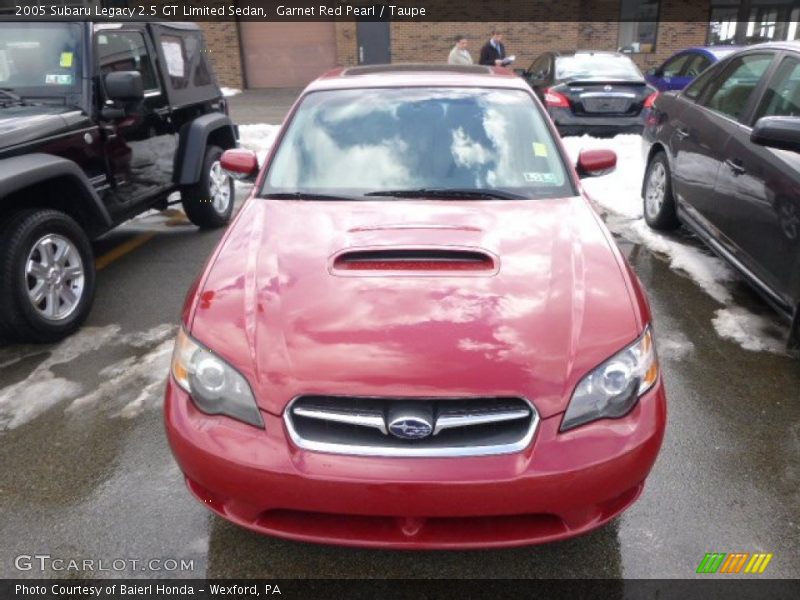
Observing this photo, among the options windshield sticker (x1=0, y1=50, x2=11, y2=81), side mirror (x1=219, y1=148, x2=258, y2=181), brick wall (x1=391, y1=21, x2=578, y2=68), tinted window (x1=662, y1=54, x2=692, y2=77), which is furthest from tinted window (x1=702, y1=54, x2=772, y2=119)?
brick wall (x1=391, y1=21, x2=578, y2=68)

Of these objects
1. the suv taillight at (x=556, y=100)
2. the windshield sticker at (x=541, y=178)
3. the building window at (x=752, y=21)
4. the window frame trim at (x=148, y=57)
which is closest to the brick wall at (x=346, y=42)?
the building window at (x=752, y=21)

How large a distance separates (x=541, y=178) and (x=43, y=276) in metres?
2.96

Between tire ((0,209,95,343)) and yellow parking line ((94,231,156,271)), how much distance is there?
4.00 ft

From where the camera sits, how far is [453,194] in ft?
10.1

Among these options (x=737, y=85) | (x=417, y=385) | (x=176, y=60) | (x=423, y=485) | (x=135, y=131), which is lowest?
(x=423, y=485)

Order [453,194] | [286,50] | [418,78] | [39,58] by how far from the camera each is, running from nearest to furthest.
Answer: [453,194]
[418,78]
[39,58]
[286,50]

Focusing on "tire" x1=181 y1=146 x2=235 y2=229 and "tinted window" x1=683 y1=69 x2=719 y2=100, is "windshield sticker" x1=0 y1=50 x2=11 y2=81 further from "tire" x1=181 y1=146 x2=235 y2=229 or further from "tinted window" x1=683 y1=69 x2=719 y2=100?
"tinted window" x1=683 y1=69 x2=719 y2=100

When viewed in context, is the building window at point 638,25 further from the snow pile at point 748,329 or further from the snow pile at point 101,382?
the snow pile at point 101,382

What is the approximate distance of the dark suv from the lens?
3.80 m

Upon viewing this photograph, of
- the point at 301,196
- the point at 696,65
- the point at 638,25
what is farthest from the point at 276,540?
the point at 638,25

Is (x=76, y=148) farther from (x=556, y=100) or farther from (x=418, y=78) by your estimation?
(x=556, y=100)

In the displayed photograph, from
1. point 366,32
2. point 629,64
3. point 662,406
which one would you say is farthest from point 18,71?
point 366,32

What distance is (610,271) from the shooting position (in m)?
2.49

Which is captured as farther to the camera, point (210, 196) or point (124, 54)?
point (210, 196)
